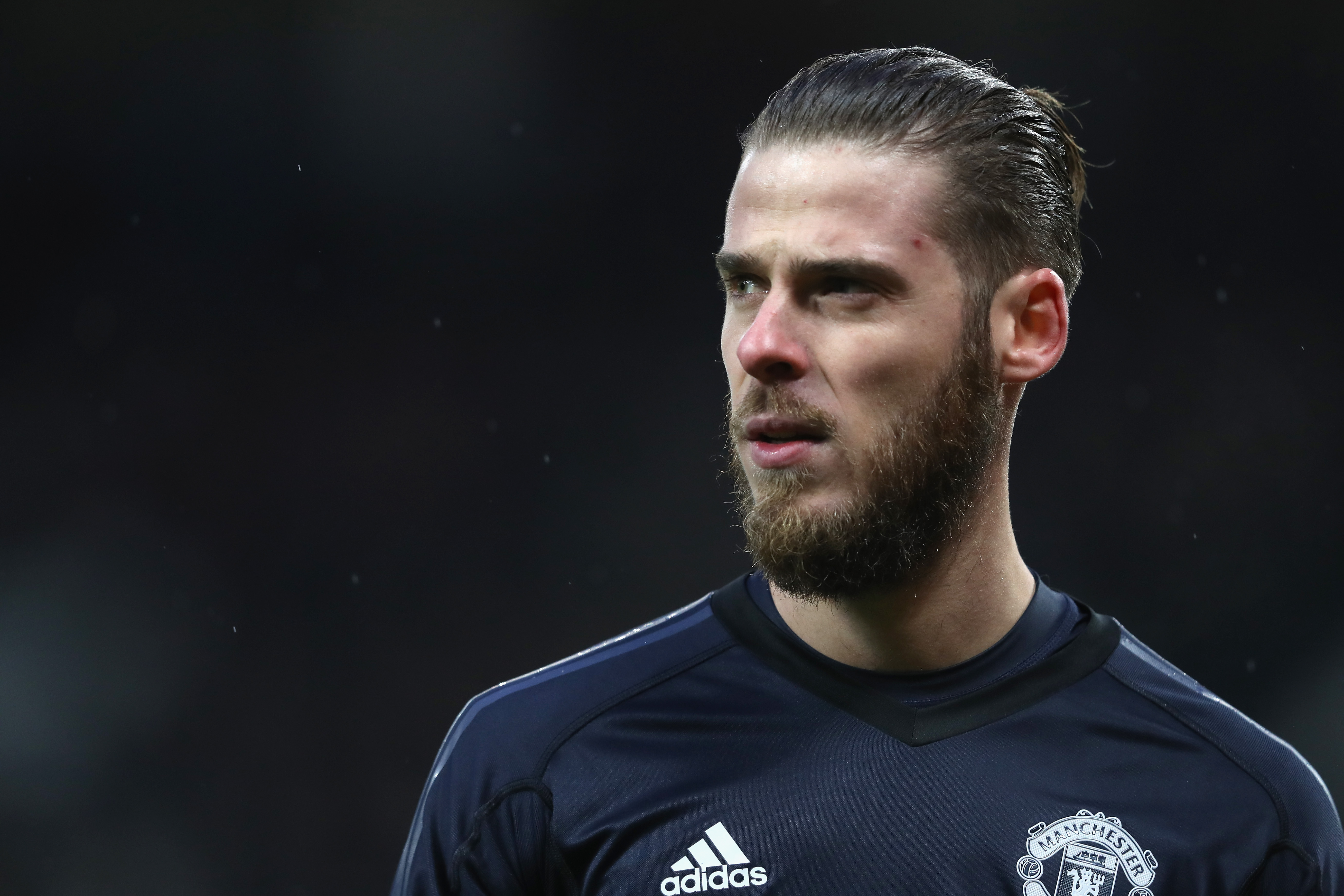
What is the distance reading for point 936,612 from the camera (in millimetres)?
2510

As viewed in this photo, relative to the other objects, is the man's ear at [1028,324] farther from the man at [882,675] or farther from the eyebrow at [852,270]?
the eyebrow at [852,270]

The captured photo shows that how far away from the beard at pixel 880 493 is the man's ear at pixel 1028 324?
43mm

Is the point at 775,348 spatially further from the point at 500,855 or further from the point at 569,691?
the point at 500,855

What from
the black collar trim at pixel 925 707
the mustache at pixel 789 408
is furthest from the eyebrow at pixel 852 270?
the black collar trim at pixel 925 707

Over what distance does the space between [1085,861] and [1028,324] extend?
99 cm

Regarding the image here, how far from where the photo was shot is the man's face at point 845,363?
2.34m

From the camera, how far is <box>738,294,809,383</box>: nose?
2.32 m

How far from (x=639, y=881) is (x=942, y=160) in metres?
1.40

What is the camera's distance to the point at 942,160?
2461 millimetres

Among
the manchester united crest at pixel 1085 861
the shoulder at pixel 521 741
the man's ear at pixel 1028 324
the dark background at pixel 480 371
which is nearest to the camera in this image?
the manchester united crest at pixel 1085 861

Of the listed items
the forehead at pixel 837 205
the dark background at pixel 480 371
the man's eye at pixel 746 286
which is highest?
the forehead at pixel 837 205

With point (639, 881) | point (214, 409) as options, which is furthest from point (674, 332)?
point (639, 881)

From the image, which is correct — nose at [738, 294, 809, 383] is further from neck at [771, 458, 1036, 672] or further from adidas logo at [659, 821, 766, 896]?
adidas logo at [659, 821, 766, 896]

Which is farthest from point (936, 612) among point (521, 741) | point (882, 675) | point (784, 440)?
point (521, 741)
